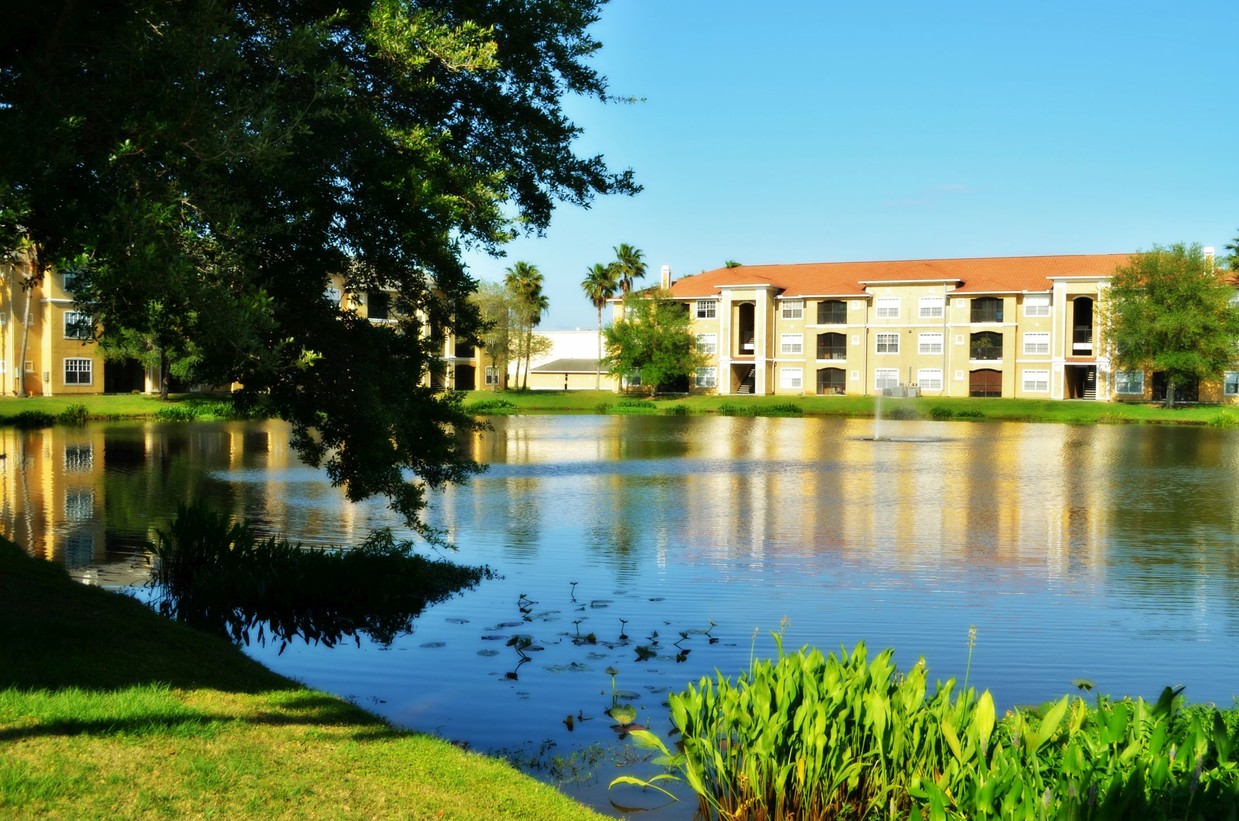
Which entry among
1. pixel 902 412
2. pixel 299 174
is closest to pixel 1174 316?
pixel 902 412

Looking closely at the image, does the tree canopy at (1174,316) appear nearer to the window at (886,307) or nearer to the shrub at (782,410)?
the window at (886,307)

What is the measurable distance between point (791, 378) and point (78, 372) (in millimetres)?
54316

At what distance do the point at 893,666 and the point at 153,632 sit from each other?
23.6 ft

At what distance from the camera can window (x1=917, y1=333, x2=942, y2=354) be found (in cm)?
9194

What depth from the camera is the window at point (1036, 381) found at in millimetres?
88750

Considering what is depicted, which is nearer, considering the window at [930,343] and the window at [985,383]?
the window at [985,383]

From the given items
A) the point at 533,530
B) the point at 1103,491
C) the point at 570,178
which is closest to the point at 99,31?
the point at 570,178

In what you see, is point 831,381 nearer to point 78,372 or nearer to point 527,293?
point 527,293

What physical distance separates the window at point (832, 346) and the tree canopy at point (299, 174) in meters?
82.2

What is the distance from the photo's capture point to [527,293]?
102 meters

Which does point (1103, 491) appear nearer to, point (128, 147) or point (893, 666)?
point (893, 666)

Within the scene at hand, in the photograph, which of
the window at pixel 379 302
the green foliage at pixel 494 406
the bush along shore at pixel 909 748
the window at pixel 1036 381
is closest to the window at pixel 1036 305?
the window at pixel 1036 381

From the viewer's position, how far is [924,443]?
5141cm

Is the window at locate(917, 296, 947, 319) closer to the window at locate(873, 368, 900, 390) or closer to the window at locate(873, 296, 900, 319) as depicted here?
the window at locate(873, 296, 900, 319)
